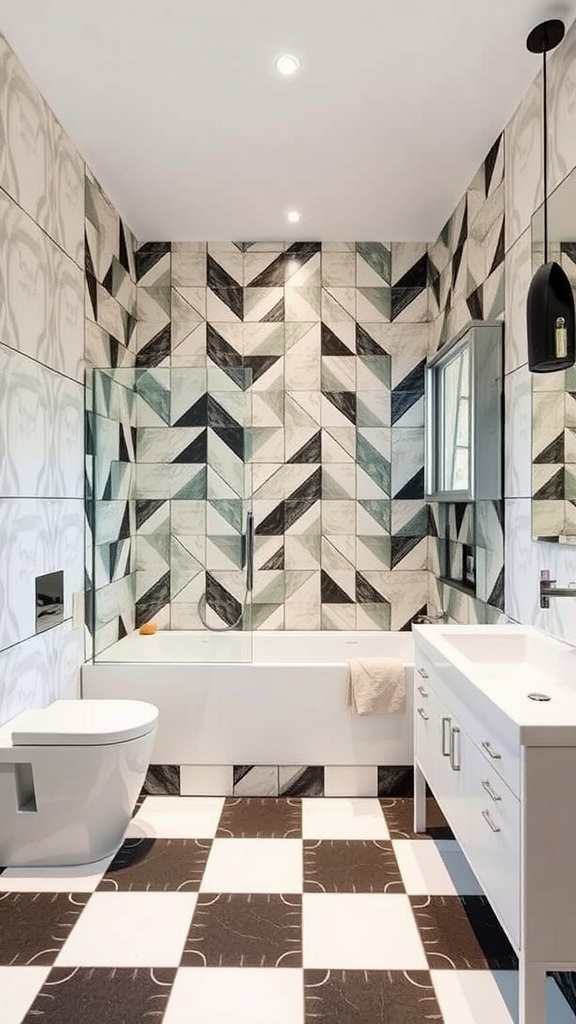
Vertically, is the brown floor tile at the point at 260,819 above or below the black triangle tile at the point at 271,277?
below

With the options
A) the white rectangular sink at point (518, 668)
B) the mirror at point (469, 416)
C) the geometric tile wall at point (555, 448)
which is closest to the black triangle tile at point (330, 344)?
the mirror at point (469, 416)

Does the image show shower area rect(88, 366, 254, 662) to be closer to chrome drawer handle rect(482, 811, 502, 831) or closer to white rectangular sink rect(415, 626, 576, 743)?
white rectangular sink rect(415, 626, 576, 743)

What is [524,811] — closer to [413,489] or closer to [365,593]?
[365,593]

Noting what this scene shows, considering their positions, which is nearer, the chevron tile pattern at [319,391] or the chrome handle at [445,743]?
the chrome handle at [445,743]

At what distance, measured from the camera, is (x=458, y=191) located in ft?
10.1

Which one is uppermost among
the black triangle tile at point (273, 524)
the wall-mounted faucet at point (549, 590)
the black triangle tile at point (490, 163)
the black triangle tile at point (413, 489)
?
the black triangle tile at point (490, 163)

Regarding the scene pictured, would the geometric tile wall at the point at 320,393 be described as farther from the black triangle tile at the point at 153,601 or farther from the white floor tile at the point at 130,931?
the white floor tile at the point at 130,931

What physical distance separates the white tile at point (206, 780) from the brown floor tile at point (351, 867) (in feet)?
1.76

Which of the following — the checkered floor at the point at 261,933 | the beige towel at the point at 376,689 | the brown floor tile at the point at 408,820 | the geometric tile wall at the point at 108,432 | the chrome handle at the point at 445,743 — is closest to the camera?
the checkered floor at the point at 261,933

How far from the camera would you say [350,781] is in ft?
9.43

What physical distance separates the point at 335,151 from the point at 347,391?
132 centimetres

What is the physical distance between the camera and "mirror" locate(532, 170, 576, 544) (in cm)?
196

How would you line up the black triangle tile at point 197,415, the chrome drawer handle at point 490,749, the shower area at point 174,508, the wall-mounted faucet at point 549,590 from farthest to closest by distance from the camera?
the black triangle tile at point 197,415 < the shower area at point 174,508 < the wall-mounted faucet at point 549,590 < the chrome drawer handle at point 490,749

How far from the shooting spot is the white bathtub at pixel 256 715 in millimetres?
2873
